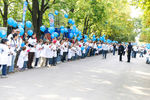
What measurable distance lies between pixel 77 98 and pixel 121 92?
185 centimetres

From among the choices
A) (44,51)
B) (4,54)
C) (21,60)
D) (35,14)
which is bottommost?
(21,60)

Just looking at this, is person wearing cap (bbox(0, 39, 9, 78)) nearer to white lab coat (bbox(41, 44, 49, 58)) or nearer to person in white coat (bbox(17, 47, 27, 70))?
person in white coat (bbox(17, 47, 27, 70))

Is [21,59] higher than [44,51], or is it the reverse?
[44,51]

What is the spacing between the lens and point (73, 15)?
2241 centimetres

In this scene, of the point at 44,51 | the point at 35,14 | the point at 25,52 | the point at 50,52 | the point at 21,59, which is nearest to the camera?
the point at 21,59

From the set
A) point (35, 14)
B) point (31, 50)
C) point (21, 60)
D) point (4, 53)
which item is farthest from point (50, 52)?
point (35, 14)

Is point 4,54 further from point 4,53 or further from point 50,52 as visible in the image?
point 50,52

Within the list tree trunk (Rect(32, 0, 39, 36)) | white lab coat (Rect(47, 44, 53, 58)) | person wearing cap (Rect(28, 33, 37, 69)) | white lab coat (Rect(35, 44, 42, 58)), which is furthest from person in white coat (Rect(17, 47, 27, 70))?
tree trunk (Rect(32, 0, 39, 36))

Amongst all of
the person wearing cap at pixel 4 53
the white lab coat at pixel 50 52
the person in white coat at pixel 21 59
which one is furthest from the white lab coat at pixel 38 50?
the person wearing cap at pixel 4 53

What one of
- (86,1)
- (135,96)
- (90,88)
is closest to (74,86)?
(90,88)

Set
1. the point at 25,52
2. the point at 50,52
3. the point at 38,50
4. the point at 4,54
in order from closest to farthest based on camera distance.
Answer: the point at 4,54 → the point at 25,52 → the point at 38,50 → the point at 50,52

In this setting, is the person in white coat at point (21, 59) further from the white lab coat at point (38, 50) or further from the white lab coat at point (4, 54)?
the white lab coat at point (4, 54)

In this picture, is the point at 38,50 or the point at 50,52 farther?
the point at 50,52

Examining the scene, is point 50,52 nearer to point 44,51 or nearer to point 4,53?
point 44,51
